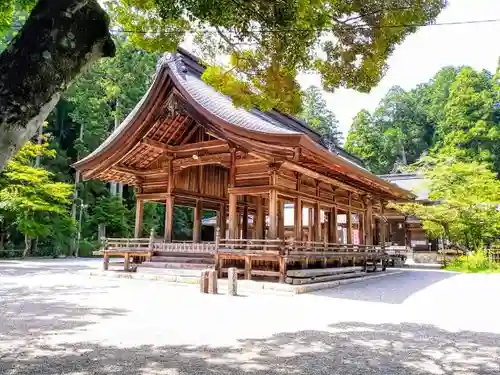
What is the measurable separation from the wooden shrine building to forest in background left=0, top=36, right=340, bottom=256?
880 cm

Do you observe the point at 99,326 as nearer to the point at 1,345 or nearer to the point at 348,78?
the point at 1,345

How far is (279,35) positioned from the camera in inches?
248

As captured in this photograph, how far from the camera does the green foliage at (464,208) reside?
1984 cm

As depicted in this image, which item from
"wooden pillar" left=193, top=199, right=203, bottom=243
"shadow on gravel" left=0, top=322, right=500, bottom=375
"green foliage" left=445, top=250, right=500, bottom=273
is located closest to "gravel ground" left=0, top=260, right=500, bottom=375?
"shadow on gravel" left=0, top=322, right=500, bottom=375

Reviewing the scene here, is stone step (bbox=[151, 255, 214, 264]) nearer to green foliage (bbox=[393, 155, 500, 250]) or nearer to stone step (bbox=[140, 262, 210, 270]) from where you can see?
stone step (bbox=[140, 262, 210, 270])

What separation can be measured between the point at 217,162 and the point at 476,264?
45.8ft

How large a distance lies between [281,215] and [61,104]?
27.9 meters

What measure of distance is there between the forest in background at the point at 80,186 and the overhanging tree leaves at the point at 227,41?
16596 mm

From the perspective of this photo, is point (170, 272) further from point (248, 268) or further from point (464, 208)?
point (464, 208)

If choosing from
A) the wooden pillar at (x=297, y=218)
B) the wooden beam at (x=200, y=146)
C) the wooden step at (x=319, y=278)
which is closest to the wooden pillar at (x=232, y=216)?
the wooden beam at (x=200, y=146)

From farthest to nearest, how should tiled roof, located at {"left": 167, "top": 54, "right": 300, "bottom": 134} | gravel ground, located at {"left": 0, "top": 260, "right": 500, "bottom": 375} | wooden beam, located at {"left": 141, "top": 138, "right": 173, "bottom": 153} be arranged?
wooden beam, located at {"left": 141, "top": 138, "right": 173, "bottom": 153}, tiled roof, located at {"left": 167, "top": 54, "right": 300, "bottom": 134}, gravel ground, located at {"left": 0, "top": 260, "right": 500, "bottom": 375}

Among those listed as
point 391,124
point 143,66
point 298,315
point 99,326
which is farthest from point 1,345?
point 391,124

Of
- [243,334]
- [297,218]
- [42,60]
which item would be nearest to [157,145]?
[297,218]

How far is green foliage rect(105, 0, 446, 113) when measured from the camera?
213 inches
